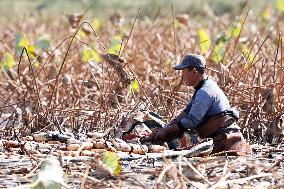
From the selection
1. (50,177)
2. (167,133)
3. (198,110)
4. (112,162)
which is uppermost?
(198,110)

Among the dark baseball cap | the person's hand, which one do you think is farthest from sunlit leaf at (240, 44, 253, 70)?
the person's hand

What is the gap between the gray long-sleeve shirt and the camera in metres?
6.00

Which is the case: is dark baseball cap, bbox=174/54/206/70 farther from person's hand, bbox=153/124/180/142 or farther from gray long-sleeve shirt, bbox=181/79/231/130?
person's hand, bbox=153/124/180/142

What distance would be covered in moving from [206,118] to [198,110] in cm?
14

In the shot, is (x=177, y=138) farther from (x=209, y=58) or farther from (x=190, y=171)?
(x=209, y=58)

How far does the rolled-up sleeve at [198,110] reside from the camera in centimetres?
599

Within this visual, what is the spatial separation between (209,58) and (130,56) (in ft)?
2.81

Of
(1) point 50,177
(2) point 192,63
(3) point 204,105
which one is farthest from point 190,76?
(1) point 50,177

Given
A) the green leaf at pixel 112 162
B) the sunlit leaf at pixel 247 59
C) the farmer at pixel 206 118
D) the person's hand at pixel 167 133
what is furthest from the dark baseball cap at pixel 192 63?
the green leaf at pixel 112 162

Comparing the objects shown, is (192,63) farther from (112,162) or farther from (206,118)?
(112,162)

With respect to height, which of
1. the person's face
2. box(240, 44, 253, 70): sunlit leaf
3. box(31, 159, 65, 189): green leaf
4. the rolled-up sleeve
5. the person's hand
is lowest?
box(31, 159, 65, 189): green leaf

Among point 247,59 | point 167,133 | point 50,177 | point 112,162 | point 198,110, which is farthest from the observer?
point 247,59

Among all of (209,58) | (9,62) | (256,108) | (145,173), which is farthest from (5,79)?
(145,173)

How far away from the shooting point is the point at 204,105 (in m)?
6.00
